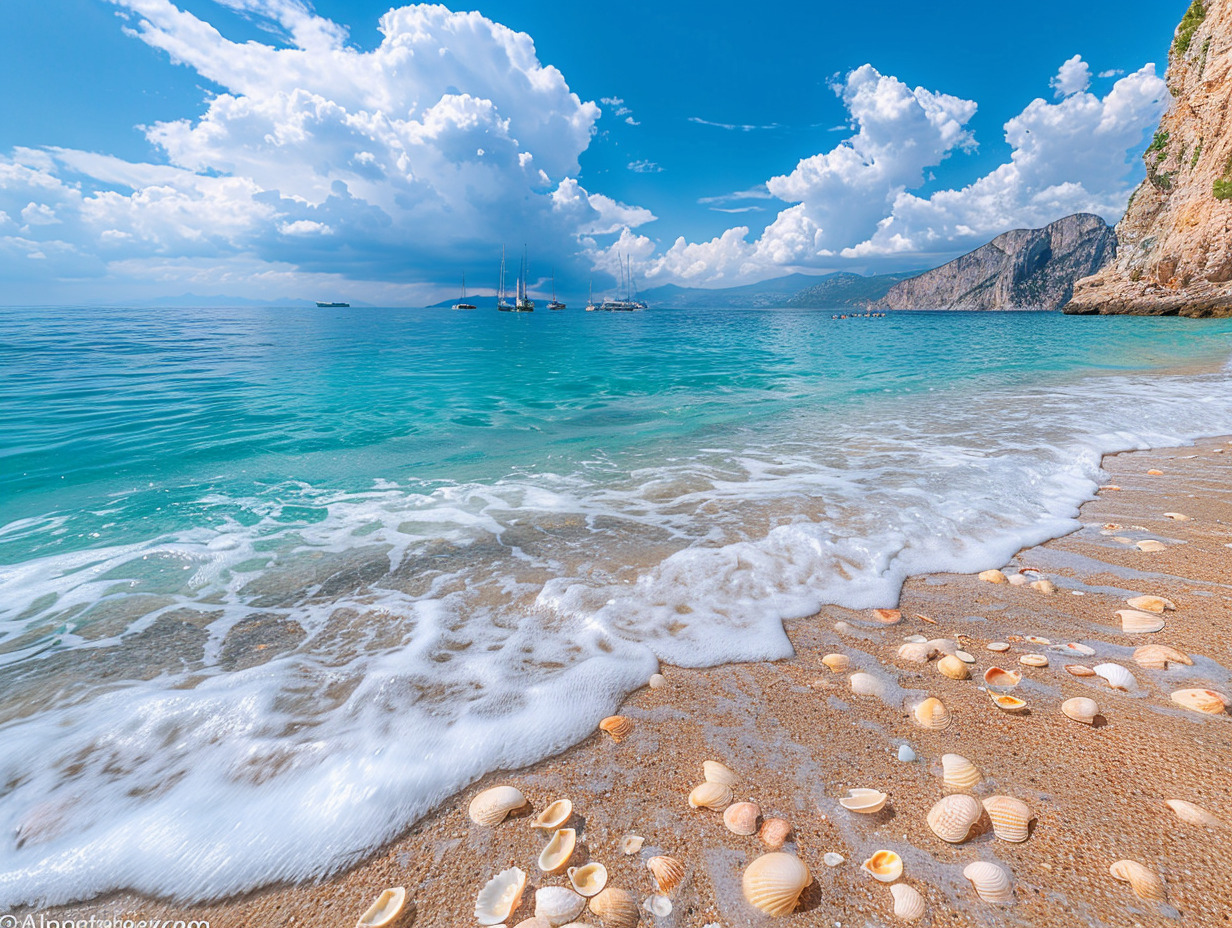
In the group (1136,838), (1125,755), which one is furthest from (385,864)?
(1125,755)

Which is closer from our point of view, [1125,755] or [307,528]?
[1125,755]

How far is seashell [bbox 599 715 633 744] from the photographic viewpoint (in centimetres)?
260

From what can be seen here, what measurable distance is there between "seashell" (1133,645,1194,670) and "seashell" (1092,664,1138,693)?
0.67 feet

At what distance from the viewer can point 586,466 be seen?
8.04m

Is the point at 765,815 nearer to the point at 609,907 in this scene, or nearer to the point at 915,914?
the point at 915,914

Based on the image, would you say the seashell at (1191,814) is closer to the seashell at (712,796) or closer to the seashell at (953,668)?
the seashell at (953,668)

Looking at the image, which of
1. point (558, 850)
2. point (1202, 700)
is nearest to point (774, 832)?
point (558, 850)

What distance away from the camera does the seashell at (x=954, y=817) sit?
1871 mm

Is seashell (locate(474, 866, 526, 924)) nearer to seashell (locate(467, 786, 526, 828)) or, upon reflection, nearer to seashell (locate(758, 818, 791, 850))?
seashell (locate(467, 786, 526, 828))

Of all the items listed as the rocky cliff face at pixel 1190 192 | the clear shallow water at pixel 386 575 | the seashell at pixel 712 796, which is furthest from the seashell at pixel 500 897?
the rocky cliff face at pixel 1190 192

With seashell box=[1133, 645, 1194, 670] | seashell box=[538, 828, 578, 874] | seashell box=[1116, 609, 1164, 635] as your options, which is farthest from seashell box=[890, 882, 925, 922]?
seashell box=[1116, 609, 1164, 635]

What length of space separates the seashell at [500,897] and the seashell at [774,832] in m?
0.96

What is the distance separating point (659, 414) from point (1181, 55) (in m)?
73.5

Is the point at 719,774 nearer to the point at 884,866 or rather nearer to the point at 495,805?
the point at 884,866
